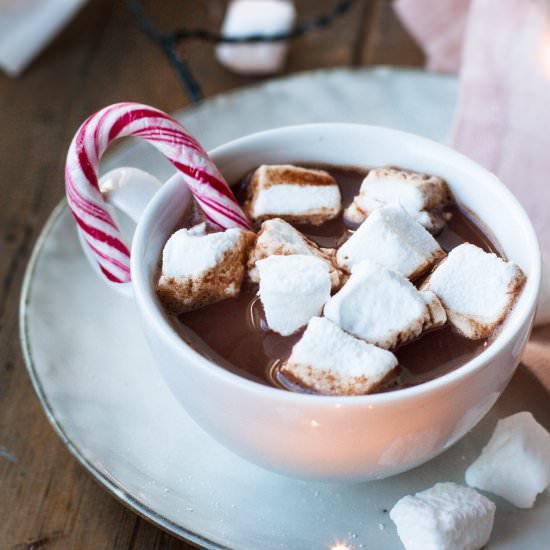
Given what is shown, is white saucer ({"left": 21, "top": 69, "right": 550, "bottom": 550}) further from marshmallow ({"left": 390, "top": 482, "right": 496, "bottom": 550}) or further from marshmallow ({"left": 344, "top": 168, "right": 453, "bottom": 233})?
marshmallow ({"left": 344, "top": 168, "right": 453, "bottom": 233})

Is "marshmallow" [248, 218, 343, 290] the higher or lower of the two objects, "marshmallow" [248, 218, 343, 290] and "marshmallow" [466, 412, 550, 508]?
the higher

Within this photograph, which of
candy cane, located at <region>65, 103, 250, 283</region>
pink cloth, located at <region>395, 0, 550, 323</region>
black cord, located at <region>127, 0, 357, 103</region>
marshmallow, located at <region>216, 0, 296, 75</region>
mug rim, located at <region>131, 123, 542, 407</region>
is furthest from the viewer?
marshmallow, located at <region>216, 0, 296, 75</region>

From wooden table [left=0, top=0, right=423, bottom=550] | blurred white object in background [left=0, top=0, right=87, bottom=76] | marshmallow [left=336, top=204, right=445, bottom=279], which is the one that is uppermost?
marshmallow [left=336, top=204, right=445, bottom=279]

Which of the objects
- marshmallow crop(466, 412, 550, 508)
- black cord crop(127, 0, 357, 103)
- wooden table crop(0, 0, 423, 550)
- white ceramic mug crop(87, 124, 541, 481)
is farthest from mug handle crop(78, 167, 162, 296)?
black cord crop(127, 0, 357, 103)

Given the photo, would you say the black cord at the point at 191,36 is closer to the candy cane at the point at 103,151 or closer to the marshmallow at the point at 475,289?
the candy cane at the point at 103,151

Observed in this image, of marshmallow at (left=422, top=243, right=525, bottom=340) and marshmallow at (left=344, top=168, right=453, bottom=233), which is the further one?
marshmallow at (left=344, top=168, right=453, bottom=233)

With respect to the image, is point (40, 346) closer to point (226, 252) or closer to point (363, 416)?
point (226, 252)

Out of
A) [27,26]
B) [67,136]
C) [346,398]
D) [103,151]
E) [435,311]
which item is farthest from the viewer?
[27,26]

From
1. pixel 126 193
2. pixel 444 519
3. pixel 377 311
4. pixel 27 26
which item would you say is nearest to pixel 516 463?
pixel 444 519

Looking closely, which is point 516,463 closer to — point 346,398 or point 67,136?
point 346,398
